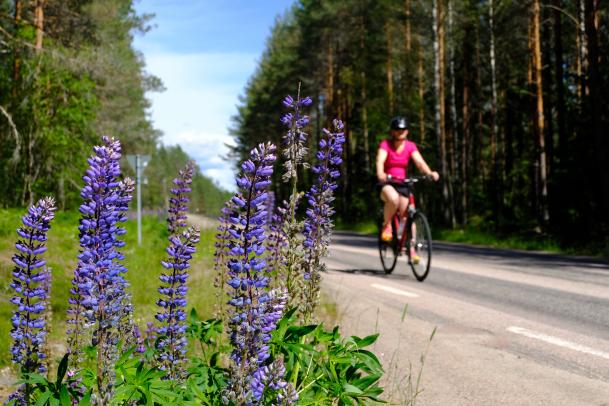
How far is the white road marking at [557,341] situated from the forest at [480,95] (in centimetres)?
1093

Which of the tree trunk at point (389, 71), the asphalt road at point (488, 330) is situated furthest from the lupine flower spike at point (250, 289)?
the tree trunk at point (389, 71)

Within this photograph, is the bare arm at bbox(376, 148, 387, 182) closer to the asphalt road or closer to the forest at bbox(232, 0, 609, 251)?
the asphalt road

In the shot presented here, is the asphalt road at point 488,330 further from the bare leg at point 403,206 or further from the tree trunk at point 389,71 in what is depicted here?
the tree trunk at point 389,71

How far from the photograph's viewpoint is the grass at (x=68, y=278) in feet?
18.0

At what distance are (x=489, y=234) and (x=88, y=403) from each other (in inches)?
822

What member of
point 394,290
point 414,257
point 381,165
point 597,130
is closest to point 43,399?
point 394,290

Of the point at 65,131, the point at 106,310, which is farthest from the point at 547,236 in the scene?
the point at 106,310

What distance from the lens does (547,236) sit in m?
18.5

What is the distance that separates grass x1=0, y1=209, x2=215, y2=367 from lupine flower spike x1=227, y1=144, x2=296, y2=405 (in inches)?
85.1

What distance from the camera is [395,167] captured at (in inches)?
359

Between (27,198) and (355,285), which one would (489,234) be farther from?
(27,198)

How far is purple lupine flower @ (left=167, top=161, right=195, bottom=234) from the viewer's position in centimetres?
317

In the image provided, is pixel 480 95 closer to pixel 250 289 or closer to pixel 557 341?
pixel 557 341

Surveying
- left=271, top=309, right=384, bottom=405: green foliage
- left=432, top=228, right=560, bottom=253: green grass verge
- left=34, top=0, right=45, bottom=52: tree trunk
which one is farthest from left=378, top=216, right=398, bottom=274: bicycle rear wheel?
left=34, top=0, right=45, bottom=52: tree trunk
